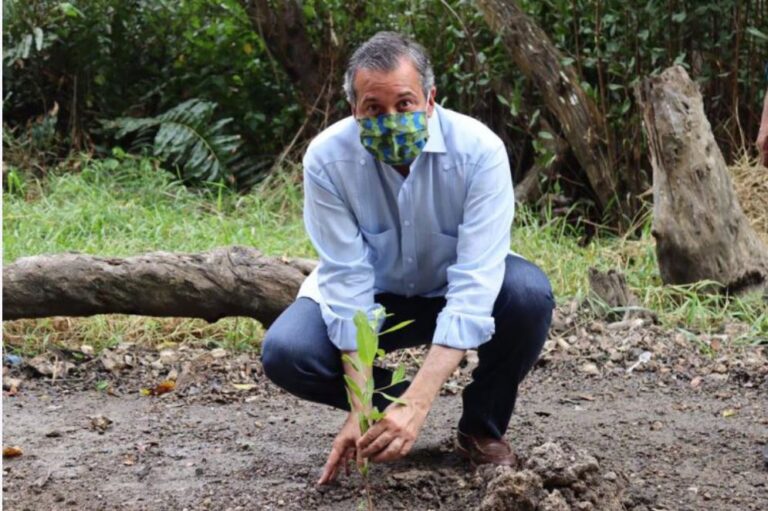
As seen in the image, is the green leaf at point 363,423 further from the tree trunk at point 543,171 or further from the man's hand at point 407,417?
the tree trunk at point 543,171

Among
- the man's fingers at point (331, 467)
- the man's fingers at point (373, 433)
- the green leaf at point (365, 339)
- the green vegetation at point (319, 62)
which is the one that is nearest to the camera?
the green leaf at point (365, 339)

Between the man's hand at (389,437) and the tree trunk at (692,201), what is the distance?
300cm

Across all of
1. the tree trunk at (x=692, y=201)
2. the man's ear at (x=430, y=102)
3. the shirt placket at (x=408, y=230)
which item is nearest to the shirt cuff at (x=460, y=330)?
the shirt placket at (x=408, y=230)

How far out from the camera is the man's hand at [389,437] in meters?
2.65

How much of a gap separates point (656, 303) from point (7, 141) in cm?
515

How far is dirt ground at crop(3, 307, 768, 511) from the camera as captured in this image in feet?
9.96

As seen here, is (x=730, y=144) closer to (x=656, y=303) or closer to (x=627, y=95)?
(x=627, y=95)

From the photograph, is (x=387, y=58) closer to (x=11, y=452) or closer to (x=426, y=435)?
(x=426, y=435)

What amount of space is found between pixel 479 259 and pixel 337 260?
398mm

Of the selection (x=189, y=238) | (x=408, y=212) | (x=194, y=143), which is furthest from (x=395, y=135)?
(x=194, y=143)

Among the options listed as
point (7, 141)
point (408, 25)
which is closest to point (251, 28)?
point (408, 25)

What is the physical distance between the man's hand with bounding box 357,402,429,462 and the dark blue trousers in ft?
1.57

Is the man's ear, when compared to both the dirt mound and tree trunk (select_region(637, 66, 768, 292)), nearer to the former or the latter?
the dirt mound

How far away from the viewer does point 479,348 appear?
322 centimetres
